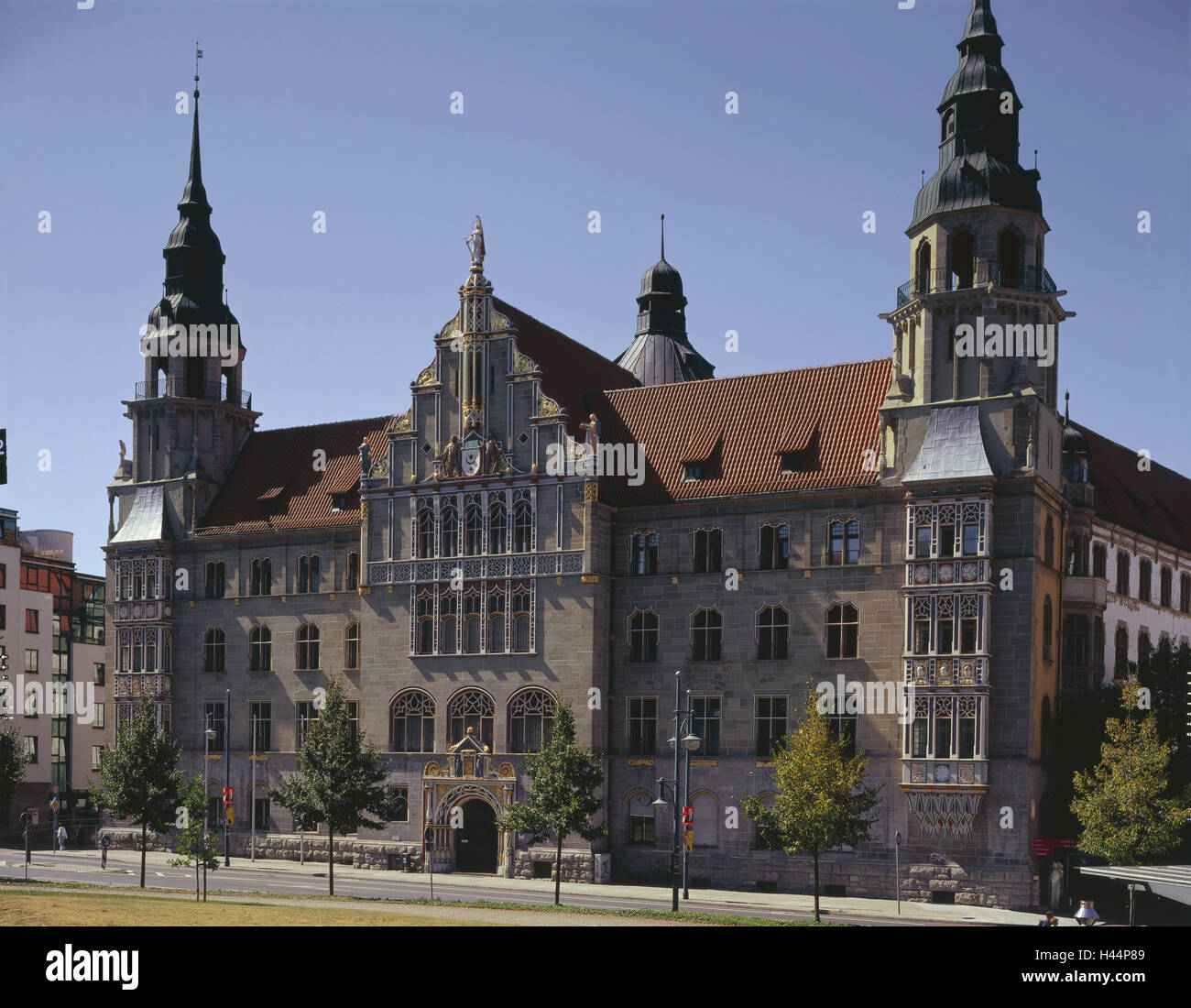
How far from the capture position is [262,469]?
86.7 metres

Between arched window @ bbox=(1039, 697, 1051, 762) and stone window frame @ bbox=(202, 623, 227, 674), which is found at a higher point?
stone window frame @ bbox=(202, 623, 227, 674)

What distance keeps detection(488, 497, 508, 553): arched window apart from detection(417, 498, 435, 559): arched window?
3515mm

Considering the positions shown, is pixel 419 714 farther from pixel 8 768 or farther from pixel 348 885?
pixel 8 768

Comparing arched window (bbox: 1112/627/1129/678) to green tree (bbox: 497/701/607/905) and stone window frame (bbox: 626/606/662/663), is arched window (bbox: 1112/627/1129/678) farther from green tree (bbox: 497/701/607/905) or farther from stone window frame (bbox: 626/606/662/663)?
green tree (bbox: 497/701/607/905)

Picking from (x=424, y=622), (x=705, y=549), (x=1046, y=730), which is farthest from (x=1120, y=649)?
(x=424, y=622)

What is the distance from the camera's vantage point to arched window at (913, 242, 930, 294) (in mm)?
66250

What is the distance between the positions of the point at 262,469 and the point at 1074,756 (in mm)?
47709

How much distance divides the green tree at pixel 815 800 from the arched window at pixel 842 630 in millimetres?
7641

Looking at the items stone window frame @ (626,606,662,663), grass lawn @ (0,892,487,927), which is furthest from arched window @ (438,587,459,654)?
grass lawn @ (0,892,487,927)

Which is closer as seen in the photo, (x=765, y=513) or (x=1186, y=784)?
(x=1186, y=784)
